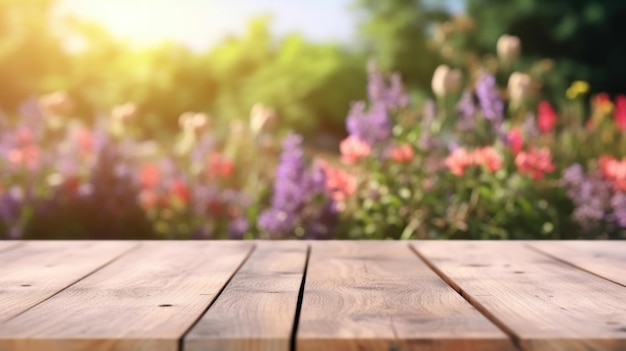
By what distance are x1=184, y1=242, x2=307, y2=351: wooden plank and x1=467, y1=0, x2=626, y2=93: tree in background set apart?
8.93 m

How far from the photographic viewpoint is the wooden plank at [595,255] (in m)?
1.49

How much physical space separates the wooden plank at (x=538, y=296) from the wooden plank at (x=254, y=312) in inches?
10.4

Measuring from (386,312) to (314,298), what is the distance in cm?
14

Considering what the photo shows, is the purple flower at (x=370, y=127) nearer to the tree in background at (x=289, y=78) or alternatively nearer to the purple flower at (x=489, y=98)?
the purple flower at (x=489, y=98)

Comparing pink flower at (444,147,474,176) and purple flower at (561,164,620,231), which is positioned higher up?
pink flower at (444,147,474,176)

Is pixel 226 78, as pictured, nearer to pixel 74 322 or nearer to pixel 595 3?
pixel 595 3

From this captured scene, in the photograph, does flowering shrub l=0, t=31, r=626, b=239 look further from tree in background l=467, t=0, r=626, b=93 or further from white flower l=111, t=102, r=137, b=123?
tree in background l=467, t=0, r=626, b=93

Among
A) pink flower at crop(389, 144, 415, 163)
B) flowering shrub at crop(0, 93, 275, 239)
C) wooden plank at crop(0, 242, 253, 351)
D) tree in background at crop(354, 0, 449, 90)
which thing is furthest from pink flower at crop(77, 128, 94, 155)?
tree in background at crop(354, 0, 449, 90)

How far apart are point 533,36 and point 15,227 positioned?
8.17 meters

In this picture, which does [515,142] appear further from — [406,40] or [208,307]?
[406,40]

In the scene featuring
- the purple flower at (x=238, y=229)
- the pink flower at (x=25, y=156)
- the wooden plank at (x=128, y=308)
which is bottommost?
the purple flower at (x=238, y=229)

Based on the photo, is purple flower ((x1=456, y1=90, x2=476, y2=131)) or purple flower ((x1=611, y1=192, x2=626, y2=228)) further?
purple flower ((x1=456, y1=90, x2=476, y2=131))

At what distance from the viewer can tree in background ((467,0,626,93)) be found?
987 cm

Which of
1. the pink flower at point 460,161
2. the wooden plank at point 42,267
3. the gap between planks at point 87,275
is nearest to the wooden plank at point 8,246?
the wooden plank at point 42,267
